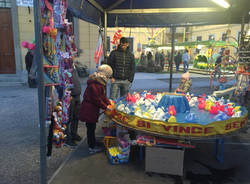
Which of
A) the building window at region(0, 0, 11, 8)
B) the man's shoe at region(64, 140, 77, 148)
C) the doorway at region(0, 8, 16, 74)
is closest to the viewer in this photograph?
the man's shoe at region(64, 140, 77, 148)

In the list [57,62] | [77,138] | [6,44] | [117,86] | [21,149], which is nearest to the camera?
[57,62]

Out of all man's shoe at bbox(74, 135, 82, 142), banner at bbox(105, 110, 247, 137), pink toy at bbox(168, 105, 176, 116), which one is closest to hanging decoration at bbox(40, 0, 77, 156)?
man's shoe at bbox(74, 135, 82, 142)

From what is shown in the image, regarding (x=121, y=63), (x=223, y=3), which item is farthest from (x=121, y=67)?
(x=223, y=3)

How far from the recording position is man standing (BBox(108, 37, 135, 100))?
14.6ft

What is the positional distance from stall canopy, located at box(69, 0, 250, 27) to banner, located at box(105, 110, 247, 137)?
9.68 feet

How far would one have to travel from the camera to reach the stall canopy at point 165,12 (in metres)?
4.80

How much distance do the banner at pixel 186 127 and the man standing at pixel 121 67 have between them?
183 centimetres

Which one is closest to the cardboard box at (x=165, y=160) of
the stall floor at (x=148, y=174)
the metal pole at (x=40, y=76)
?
the stall floor at (x=148, y=174)

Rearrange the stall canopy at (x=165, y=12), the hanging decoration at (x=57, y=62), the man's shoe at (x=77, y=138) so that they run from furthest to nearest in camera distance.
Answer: the stall canopy at (x=165, y=12)
the man's shoe at (x=77, y=138)
the hanging decoration at (x=57, y=62)

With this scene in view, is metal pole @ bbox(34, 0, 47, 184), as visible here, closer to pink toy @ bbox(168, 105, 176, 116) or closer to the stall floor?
the stall floor

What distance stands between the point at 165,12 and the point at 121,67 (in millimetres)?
2290

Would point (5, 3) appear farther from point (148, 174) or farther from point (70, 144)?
point (148, 174)

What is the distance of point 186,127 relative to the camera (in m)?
2.47

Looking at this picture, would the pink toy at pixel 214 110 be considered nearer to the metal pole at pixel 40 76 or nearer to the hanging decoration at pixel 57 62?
the hanging decoration at pixel 57 62
